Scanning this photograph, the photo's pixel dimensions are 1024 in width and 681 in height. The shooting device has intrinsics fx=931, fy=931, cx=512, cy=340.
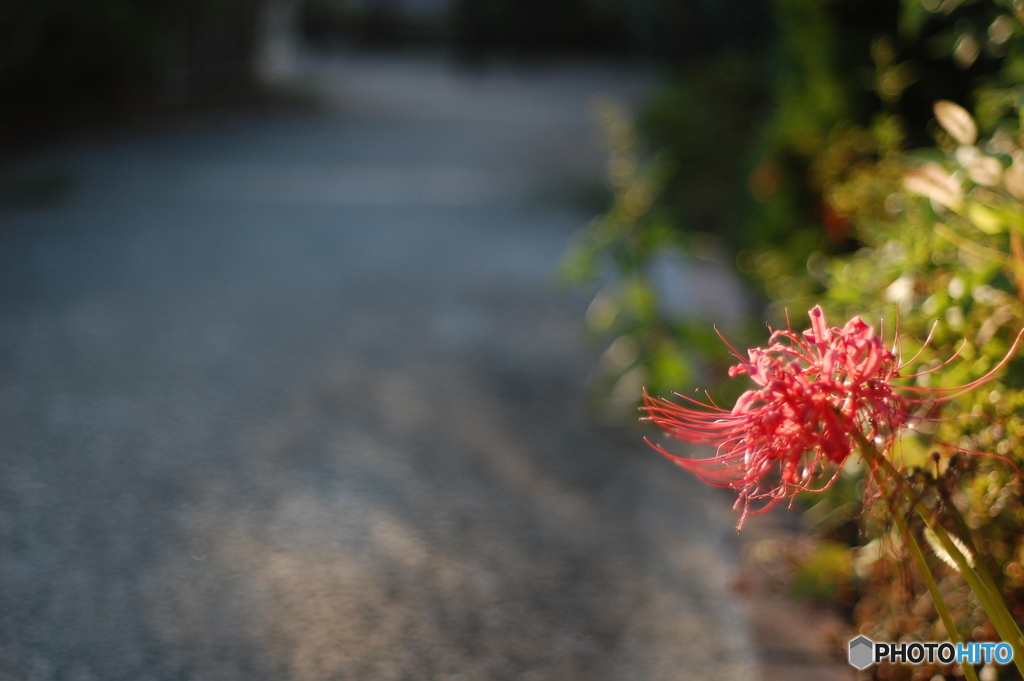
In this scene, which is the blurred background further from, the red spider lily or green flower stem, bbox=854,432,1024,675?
the red spider lily

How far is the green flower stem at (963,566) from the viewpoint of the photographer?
125 cm

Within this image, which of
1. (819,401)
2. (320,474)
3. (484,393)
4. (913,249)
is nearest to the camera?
(819,401)

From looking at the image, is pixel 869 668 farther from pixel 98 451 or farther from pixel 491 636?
pixel 98 451

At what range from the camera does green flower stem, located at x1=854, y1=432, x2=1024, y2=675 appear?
125 cm

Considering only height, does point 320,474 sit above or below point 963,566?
below

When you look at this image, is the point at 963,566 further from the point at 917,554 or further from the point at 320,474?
the point at 320,474

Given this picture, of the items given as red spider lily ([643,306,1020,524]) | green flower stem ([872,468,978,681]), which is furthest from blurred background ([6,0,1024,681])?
red spider lily ([643,306,1020,524])

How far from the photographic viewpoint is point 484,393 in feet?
13.2

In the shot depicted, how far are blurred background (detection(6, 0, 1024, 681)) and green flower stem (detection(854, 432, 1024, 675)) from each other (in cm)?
17

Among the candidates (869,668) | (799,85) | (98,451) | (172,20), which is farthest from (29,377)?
(172,20)

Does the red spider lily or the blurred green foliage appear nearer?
the red spider lily

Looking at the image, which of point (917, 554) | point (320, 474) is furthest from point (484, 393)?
point (917, 554)

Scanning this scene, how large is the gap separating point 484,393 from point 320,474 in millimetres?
1017

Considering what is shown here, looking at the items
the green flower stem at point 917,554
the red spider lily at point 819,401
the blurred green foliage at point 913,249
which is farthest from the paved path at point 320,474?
the red spider lily at point 819,401
